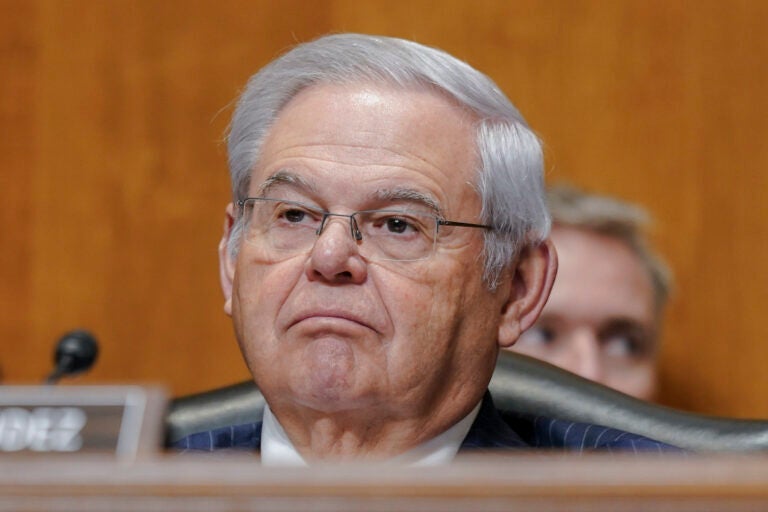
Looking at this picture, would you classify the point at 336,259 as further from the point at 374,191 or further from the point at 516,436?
the point at 516,436

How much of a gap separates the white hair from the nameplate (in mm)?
702

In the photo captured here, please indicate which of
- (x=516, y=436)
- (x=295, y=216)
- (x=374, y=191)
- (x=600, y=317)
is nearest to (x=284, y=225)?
(x=295, y=216)

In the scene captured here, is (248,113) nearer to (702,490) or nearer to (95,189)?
(702,490)

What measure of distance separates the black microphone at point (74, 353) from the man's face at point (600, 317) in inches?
36.9

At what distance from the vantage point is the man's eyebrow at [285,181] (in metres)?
1.56

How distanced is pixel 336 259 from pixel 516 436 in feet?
1.13

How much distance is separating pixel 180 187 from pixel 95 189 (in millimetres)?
190

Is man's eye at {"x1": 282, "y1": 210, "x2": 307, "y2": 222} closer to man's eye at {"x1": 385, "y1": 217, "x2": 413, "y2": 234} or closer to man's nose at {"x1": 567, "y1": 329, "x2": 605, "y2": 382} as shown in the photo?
man's eye at {"x1": 385, "y1": 217, "x2": 413, "y2": 234}

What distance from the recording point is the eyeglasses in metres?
1.54

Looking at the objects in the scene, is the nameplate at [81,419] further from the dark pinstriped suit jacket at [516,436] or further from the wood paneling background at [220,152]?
the wood paneling background at [220,152]

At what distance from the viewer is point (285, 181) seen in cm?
158

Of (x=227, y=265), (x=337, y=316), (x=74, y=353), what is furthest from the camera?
(x=74, y=353)

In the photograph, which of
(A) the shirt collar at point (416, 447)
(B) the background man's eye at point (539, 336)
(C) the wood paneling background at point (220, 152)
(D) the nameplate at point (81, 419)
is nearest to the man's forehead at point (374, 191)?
(A) the shirt collar at point (416, 447)

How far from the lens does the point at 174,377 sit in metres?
2.98
